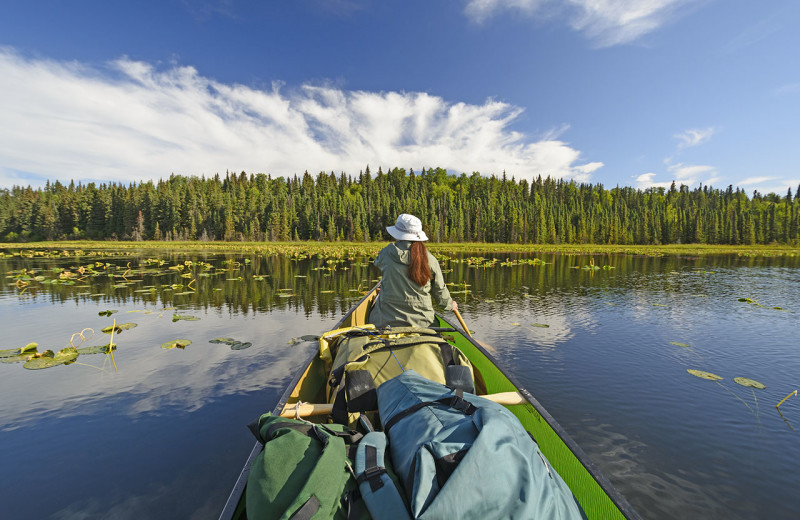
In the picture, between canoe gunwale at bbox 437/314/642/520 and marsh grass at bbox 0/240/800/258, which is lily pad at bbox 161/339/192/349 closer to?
canoe gunwale at bbox 437/314/642/520

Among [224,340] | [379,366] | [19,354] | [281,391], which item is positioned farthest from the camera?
[224,340]

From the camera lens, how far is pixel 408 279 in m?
4.64

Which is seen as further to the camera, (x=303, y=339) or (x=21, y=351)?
(x=303, y=339)

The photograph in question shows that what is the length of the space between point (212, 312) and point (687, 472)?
401 inches

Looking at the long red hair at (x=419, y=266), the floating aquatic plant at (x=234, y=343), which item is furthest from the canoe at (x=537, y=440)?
the floating aquatic plant at (x=234, y=343)

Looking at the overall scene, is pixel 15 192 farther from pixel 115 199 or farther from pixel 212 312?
pixel 212 312

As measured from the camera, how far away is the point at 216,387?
17.1ft

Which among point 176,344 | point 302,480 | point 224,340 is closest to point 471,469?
point 302,480

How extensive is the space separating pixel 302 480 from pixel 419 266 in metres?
3.06

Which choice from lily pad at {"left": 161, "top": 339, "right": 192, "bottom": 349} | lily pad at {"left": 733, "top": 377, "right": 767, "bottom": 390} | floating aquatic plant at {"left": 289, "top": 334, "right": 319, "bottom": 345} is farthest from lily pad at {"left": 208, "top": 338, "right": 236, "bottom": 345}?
lily pad at {"left": 733, "top": 377, "right": 767, "bottom": 390}

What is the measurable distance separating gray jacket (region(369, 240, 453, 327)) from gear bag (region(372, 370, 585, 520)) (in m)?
2.68

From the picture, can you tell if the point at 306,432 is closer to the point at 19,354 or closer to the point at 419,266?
the point at 419,266

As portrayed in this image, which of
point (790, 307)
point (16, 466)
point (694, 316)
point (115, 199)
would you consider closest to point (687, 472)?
point (16, 466)

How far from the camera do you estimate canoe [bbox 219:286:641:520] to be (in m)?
A: 1.95
